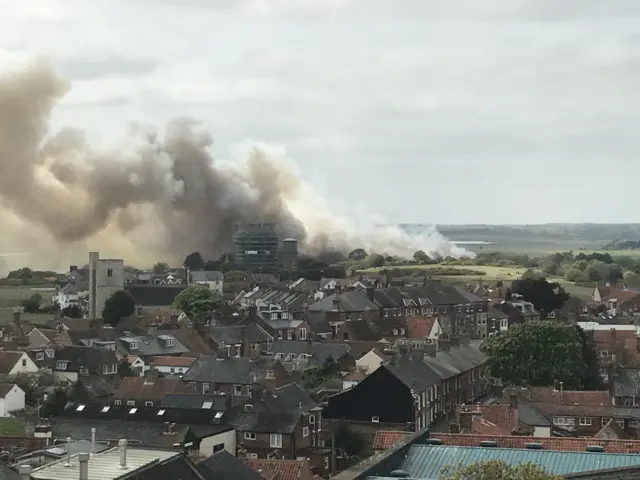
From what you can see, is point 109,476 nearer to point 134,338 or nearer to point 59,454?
point 59,454

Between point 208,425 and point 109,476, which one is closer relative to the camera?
point 109,476

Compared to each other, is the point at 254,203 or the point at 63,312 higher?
the point at 254,203

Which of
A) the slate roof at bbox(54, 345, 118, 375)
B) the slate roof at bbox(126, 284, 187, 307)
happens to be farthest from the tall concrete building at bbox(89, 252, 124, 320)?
the slate roof at bbox(54, 345, 118, 375)

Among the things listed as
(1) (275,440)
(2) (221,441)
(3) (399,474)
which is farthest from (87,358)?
(3) (399,474)

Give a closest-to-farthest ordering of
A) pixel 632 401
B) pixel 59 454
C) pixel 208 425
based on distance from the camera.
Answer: pixel 59 454 → pixel 208 425 → pixel 632 401

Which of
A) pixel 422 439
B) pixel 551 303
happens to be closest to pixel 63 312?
pixel 551 303

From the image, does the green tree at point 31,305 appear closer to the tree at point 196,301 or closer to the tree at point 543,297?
the tree at point 196,301

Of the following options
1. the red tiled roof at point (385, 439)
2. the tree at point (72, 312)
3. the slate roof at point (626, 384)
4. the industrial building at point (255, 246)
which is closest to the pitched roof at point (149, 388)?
the slate roof at point (626, 384)
